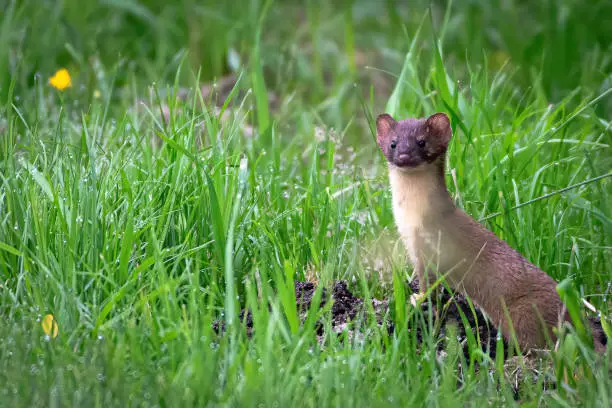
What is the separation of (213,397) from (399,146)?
1.58 metres

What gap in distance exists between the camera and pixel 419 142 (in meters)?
3.88

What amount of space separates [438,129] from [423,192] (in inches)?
11.4

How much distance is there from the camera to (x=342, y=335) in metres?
3.46

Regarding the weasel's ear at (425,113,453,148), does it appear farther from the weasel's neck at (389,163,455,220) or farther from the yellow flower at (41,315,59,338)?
the yellow flower at (41,315,59,338)

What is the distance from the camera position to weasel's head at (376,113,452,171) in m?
3.86

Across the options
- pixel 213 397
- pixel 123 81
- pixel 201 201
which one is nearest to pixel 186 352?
pixel 213 397

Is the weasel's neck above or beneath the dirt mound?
above

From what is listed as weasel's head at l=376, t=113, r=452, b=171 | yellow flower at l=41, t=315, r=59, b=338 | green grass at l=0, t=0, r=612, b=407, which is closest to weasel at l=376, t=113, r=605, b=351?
weasel's head at l=376, t=113, r=452, b=171

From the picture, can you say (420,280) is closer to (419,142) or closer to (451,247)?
(451,247)

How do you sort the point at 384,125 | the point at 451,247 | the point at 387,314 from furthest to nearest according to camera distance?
the point at 384,125 < the point at 451,247 < the point at 387,314

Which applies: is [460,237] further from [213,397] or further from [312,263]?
[213,397]

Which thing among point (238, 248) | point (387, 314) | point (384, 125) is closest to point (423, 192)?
point (384, 125)

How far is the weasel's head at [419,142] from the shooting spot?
12.6 ft

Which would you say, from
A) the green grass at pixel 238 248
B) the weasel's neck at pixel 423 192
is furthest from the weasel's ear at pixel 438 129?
the green grass at pixel 238 248
